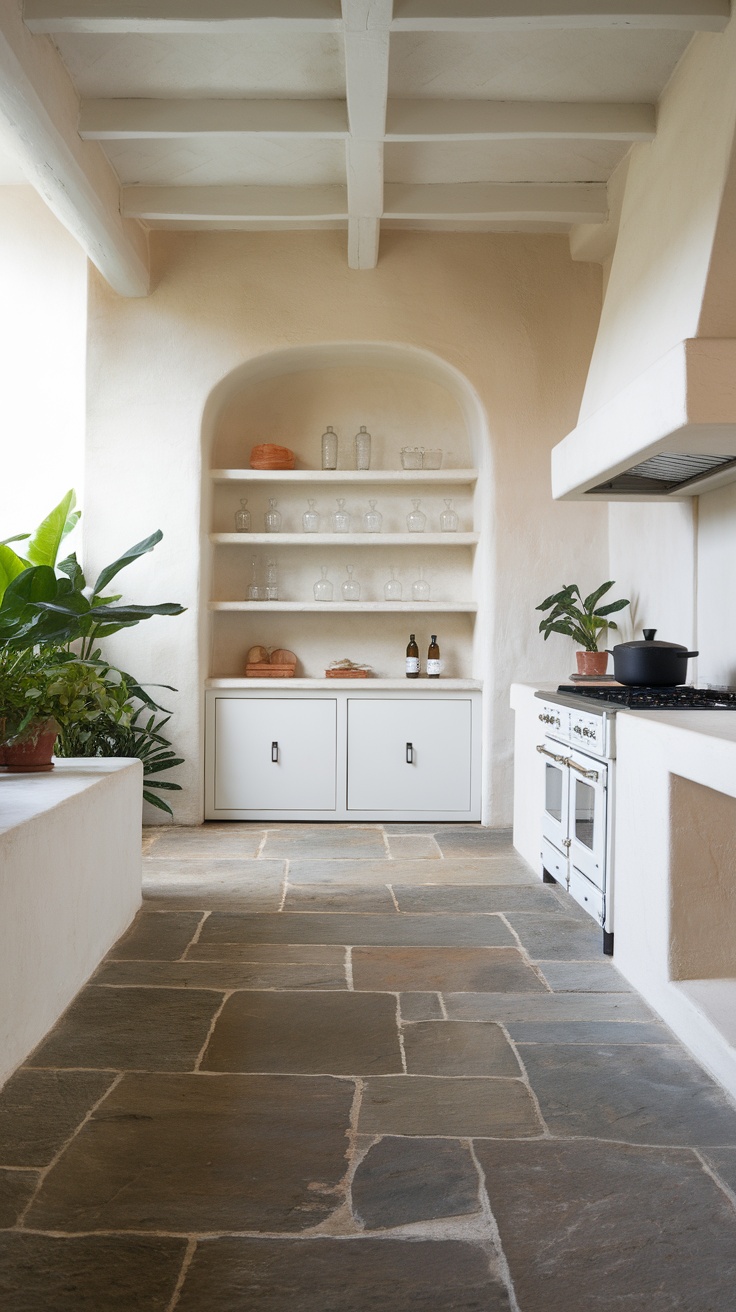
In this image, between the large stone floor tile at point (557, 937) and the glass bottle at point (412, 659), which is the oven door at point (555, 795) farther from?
the glass bottle at point (412, 659)

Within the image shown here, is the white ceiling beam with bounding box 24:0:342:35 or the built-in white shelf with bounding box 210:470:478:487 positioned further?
the built-in white shelf with bounding box 210:470:478:487

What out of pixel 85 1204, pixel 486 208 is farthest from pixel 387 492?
pixel 85 1204

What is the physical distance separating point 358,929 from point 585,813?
0.93m

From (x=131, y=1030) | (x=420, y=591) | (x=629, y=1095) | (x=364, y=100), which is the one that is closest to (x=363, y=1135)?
(x=629, y=1095)

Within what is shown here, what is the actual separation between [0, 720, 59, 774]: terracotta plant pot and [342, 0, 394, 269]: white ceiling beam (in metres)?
2.57

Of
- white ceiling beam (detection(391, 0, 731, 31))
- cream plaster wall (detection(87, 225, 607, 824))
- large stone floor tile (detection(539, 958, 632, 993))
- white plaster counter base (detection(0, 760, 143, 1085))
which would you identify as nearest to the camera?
white plaster counter base (detection(0, 760, 143, 1085))

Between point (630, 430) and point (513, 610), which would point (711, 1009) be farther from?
point (513, 610)

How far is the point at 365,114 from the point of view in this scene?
402cm

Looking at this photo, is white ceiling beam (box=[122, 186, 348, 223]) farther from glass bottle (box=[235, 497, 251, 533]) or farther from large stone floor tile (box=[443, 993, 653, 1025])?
large stone floor tile (box=[443, 993, 653, 1025])

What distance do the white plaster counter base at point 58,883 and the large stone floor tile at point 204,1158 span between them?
373mm

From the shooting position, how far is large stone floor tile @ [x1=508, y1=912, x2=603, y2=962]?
3.39 metres

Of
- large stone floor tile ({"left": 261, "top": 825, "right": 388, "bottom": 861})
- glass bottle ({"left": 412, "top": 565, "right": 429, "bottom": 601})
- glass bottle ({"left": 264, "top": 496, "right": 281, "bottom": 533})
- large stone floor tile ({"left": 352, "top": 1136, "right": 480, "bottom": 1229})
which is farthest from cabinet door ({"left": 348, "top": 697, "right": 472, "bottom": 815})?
large stone floor tile ({"left": 352, "top": 1136, "right": 480, "bottom": 1229})

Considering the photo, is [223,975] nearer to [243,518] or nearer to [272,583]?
[272,583]

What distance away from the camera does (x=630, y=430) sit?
11.7 ft
